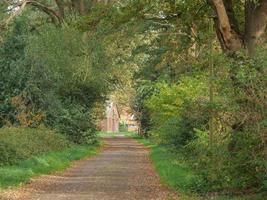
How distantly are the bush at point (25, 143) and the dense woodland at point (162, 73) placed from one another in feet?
0.53

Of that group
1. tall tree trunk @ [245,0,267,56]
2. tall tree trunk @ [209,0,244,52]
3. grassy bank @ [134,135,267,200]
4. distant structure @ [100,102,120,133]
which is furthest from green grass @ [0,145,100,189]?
distant structure @ [100,102,120,133]

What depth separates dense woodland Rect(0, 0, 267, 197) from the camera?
13266 millimetres

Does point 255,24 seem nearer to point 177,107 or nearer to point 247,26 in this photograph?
point 247,26

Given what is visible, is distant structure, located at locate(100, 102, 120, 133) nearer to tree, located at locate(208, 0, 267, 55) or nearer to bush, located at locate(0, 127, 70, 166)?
bush, located at locate(0, 127, 70, 166)

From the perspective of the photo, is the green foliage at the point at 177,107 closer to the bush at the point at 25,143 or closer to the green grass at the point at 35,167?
the green grass at the point at 35,167

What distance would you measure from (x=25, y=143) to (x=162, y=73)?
1985 cm

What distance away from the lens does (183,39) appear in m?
26.7

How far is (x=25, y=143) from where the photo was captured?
76.0 ft

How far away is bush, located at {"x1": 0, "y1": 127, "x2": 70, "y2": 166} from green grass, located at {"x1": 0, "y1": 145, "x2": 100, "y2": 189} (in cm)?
34

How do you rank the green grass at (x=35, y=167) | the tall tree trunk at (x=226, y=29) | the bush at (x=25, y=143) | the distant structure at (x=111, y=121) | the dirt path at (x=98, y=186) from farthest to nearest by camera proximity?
the distant structure at (x=111, y=121) < the bush at (x=25, y=143) < the green grass at (x=35, y=167) < the tall tree trunk at (x=226, y=29) < the dirt path at (x=98, y=186)

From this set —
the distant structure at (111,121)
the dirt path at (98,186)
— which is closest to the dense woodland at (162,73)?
the dirt path at (98,186)

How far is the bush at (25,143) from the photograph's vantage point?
65.7 feet

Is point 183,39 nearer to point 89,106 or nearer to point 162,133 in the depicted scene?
point 162,133

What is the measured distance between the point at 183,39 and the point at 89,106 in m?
14.3
